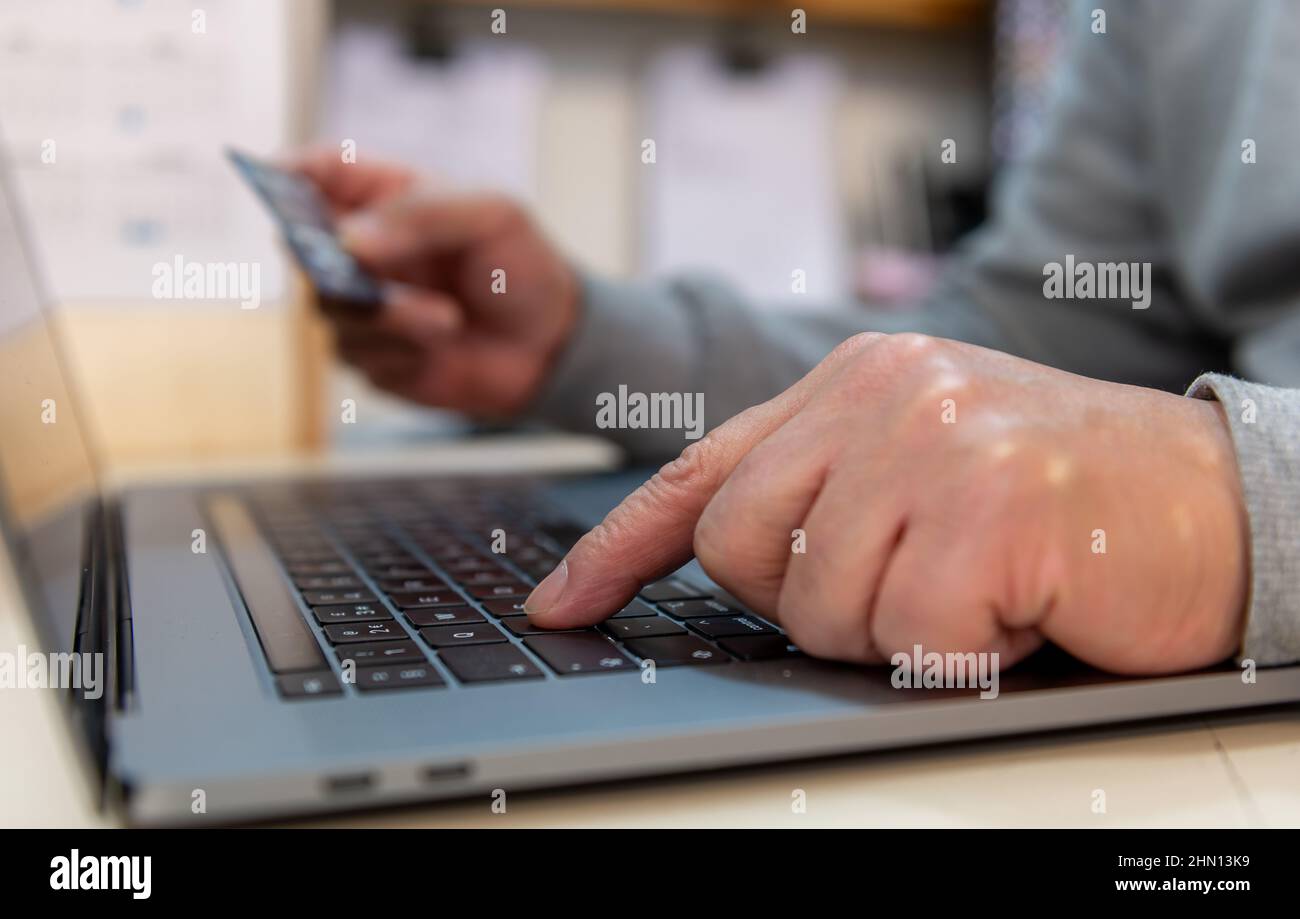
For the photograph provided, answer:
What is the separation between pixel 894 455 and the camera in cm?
28

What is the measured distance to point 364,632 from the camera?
0.32 meters

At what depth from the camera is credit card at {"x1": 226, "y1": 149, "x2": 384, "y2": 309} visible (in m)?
0.61

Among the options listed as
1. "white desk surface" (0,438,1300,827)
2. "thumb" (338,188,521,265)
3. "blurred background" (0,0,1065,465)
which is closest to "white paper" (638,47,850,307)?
"blurred background" (0,0,1065,465)

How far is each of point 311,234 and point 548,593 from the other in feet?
1.26

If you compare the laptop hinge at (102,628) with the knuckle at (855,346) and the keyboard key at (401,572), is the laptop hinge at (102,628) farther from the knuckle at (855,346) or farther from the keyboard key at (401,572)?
the knuckle at (855,346)

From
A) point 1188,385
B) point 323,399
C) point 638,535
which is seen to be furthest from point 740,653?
point 323,399

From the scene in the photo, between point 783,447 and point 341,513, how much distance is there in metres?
0.33

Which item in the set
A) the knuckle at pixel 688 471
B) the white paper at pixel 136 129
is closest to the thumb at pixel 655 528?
the knuckle at pixel 688 471

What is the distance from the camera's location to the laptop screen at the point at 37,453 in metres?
0.31

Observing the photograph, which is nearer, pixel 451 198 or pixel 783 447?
pixel 783 447

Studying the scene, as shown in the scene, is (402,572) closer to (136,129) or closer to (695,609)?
(695,609)

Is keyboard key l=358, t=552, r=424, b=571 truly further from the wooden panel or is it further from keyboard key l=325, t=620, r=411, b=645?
the wooden panel
